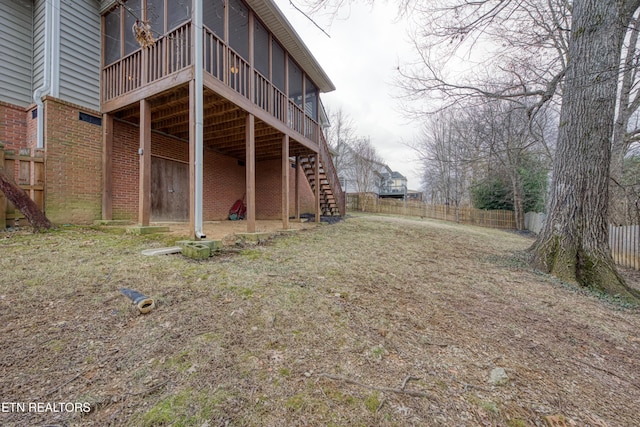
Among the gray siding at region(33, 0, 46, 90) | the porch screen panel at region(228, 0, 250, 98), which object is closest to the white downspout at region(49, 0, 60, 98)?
the gray siding at region(33, 0, 46, 90)

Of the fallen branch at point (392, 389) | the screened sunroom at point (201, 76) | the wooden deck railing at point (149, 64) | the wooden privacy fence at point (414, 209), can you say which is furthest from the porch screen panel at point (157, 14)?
the wooden privacy fence at point (414, 209)

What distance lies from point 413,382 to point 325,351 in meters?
0.57

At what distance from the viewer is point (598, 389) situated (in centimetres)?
161

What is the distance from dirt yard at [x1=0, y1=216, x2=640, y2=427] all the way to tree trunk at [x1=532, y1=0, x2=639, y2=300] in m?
0.79

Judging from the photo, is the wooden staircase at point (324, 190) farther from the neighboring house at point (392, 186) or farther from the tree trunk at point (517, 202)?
the neighboring house at point (392, 186)

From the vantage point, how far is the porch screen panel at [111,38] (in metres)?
6.09

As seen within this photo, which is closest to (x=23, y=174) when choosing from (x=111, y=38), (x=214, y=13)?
(x=111, y=38)

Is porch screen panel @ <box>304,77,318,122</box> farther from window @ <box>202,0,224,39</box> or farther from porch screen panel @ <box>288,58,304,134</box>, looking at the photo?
window @ <box>202,0,224,39</box>

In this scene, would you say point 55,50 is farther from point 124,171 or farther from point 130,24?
point 124,171

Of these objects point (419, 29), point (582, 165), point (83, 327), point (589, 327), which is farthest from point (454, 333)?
point (419, 29)

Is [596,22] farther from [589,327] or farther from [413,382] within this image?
[413,382]

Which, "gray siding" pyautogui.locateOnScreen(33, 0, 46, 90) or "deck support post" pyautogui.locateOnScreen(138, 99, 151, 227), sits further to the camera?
"gray siding" pyautogui.locateOnScreen(33, 0, 46, 90)

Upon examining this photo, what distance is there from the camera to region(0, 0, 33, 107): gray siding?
550cm
